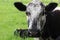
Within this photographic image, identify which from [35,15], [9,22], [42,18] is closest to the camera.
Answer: [35,15]

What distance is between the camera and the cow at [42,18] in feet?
26.1

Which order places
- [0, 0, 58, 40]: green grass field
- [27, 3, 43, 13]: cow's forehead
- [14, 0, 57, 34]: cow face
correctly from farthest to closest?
[0, 0, 58, 40]: green grass field < [27, 3, 43, 13]: cow's forehead < [14, 0, 57, 34]: cow face

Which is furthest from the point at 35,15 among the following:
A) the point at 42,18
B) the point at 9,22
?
the point at 9,22

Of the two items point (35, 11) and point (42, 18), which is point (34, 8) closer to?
point (35, 11)

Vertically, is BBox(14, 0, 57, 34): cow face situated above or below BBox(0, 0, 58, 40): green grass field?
above

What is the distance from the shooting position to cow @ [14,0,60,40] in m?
7.95

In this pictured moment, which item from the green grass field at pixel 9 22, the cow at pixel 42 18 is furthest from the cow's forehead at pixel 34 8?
the green grass field at pixel 9 22

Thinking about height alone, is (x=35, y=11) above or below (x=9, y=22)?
above

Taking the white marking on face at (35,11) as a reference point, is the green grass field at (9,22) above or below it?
below

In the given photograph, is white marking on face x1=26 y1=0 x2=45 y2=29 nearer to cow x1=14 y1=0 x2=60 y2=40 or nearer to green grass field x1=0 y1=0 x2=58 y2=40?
cow x1=14 y1=0 x2=60 y2=40

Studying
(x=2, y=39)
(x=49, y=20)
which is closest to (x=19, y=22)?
(x=2, y=39)

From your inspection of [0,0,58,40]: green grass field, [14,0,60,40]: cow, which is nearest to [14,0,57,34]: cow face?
[14,0,60,40]: cow

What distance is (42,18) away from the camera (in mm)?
8172

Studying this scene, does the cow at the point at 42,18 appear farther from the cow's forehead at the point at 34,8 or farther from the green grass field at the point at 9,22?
the green grass field at the point at 9,22
